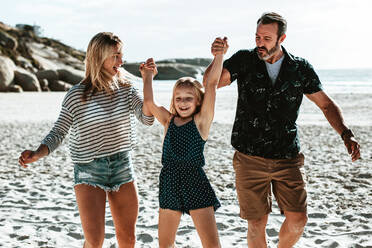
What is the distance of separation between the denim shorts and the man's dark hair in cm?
155

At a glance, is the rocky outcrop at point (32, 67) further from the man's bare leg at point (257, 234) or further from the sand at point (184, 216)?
the sand at point (184, 216)

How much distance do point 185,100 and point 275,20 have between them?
1003mm

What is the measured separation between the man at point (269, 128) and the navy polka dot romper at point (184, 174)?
0.50 metres

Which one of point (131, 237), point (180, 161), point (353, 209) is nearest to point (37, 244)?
point (131, 237)

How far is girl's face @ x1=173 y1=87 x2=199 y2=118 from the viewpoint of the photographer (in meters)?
3.34

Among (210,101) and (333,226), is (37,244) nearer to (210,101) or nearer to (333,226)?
(210,101)

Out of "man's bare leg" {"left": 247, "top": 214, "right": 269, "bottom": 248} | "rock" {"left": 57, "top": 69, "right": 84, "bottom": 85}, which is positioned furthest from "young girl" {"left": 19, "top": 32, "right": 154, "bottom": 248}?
"rock" {"left": 57, "top": 69, "right": 84, "bottom": 85}

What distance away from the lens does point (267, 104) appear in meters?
3.53

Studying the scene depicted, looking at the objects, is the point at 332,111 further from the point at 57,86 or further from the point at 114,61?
the point at 57,86

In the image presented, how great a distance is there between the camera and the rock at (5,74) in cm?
2677

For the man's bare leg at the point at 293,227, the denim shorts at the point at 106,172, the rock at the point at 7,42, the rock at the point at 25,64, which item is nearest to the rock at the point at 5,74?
the rock at the point at 25,64

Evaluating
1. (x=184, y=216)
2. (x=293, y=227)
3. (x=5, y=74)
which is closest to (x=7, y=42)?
(x=5, y=74)

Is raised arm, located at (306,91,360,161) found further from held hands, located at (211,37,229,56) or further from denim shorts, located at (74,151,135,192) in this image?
denim shorts, located at (74,151,135,192)

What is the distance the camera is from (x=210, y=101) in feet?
10.8
